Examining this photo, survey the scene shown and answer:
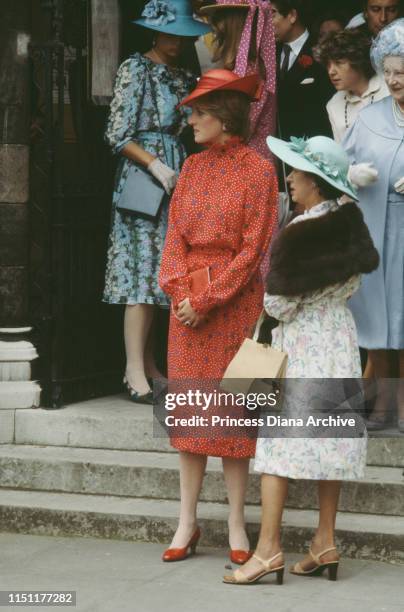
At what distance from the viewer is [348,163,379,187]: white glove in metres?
7.00

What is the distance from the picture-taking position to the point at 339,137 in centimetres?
751

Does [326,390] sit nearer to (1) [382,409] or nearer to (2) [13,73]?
(1) [382,409]

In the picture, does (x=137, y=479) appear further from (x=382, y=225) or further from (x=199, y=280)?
(x=382, y=225)

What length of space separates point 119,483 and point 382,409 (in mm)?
1385

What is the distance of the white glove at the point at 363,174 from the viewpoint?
7.00 metres

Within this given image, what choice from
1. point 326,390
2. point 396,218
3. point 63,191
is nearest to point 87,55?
point 63,191

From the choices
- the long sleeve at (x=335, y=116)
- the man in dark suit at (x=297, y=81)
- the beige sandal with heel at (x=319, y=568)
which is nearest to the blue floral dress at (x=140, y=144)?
the man in dark suit at (x=297, y=81)

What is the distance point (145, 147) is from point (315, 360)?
2369 mm

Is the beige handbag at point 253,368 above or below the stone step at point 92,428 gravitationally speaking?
above

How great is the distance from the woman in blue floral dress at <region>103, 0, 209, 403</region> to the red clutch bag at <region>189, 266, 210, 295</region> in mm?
1506

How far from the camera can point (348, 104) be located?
756 cm

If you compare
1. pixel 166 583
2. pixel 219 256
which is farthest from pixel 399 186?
pixel 166 583

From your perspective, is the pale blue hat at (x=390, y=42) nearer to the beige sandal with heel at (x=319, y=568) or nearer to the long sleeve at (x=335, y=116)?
the long sleeve at (x=335, y=116)

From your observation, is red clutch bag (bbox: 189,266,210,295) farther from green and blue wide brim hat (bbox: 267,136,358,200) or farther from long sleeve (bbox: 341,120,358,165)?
long sleeve (bbox: 341,120,358,165)
